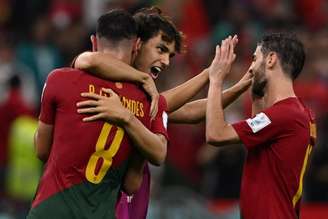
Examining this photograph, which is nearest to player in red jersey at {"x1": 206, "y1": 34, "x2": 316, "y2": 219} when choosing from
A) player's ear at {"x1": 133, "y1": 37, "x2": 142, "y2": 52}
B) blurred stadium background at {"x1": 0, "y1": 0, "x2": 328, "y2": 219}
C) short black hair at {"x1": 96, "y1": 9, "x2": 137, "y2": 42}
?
player's ear at {"x1": 133, "y1": 37, "x2": 142, "y2": 52}

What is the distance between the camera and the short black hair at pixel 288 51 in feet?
26.8

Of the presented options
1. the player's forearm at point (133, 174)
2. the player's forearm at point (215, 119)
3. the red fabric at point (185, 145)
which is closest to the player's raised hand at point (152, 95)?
the player's forearm at point (133, 174)

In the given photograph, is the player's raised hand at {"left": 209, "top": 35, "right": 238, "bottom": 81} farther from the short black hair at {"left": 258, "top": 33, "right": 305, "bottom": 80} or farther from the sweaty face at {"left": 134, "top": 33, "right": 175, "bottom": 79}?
the sweaty face at {"left": 134, "top": 33, "right": 175, "bottom": 79}

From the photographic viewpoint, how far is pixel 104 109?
762 cm

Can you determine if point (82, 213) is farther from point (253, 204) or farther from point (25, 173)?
point (25, 173)

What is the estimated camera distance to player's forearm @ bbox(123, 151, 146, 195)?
26.0ft

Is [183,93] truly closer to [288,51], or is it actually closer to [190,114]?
[190,114]

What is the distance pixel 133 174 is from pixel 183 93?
97 centimetres

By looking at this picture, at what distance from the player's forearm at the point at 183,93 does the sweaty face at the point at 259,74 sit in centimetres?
58

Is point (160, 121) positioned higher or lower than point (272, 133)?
higher

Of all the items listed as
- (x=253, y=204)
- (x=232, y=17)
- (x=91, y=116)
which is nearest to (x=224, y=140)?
(x=253, y=204)

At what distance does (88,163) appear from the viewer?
25.2 ft

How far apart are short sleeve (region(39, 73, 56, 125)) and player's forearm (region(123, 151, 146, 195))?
57cm

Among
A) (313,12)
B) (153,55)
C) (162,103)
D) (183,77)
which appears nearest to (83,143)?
(162,103)
